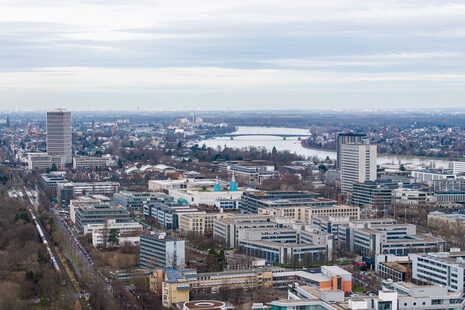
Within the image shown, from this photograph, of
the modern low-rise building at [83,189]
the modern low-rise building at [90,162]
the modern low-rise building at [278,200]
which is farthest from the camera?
the modern low-rise building at [90,162]

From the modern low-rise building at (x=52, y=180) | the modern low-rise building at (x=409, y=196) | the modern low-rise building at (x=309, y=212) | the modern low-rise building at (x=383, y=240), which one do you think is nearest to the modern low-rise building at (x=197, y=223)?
the modern low-rise building at (x=309, y=212)

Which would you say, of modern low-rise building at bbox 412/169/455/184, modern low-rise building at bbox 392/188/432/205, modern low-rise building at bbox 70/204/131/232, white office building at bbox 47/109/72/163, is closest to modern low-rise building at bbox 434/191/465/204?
modern low-rise building at bbox 392/188/432/205

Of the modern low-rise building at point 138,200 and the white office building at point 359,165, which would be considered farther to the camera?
the white office building at point 359,165

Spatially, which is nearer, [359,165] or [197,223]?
[197,223]

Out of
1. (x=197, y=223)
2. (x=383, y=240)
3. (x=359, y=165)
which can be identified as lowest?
(x=197, y=223)

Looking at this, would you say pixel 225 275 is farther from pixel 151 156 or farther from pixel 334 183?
pixel 151 156

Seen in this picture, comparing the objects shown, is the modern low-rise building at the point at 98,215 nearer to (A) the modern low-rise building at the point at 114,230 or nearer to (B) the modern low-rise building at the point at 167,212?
(A) the modern low-rise building at the point at 114,230

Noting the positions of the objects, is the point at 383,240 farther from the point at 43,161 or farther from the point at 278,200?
the point at 43,161

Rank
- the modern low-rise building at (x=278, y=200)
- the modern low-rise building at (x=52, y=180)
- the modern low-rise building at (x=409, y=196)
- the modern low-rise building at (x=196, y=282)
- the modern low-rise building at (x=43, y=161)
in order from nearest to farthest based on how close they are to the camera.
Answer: the modern low-rise building at (x=196, y=282)
the modern low-rise building at (x=278, y=200)
the modern low-rise building at (x=409, y=196)
the modern low-rise building at (x=52, y=180)
the modern low-rise building at (x=43, y=161)

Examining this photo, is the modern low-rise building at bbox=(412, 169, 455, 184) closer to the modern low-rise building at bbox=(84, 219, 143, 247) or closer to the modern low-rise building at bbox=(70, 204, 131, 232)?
the modern low-rise building at bbox=(70, 204, 131, 232)

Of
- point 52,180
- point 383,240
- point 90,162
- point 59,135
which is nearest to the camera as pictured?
point 383,240

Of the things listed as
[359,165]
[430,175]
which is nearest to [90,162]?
[359,165]
